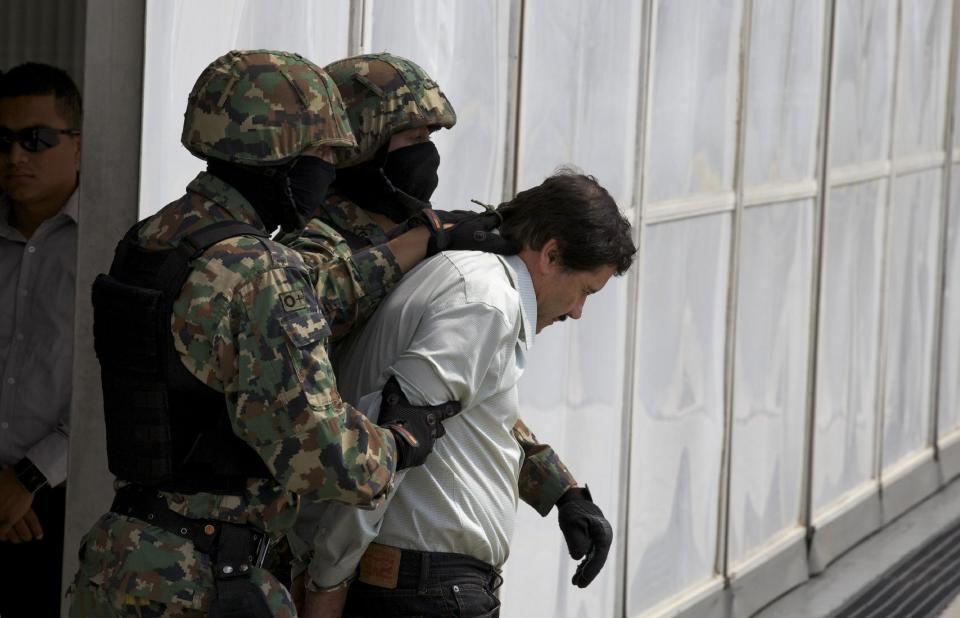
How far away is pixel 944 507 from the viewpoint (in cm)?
941

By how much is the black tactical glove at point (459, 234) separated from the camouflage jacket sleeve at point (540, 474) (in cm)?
56

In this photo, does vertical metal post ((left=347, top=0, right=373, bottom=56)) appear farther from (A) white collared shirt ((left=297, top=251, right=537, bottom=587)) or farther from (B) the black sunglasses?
(A) white collared shirt ((left=297, top=251, right=537, bottom=587))

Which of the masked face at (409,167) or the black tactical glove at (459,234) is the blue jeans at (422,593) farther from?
the masked face at (409,167)

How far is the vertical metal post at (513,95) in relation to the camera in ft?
14.8

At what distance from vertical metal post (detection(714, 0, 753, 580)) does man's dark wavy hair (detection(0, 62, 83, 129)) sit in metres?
3.08

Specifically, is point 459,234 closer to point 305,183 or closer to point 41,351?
point 305,183

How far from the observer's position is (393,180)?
3.12 m

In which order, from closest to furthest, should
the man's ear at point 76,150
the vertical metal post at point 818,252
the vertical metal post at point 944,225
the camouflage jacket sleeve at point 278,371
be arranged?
1. the camouflage jacket sleeve at point 278,371
2. the man's ear at point 76,150
3. the vertical metal post at point 818,252
4. the vertical metal post at point 944,225

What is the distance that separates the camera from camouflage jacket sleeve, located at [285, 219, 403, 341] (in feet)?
9.39

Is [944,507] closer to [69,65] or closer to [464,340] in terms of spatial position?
[69,65]

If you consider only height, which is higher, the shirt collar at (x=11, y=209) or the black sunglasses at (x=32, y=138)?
the black sunglasses at (x=32, y=138)

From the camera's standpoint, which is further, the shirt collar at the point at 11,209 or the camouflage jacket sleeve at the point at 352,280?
the shirt collar at the point at 11,209

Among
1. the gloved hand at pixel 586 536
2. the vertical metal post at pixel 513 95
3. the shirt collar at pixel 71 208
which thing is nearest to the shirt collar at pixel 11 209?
the shirt collar at pixel 71 208

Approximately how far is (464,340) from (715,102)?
3.43m
